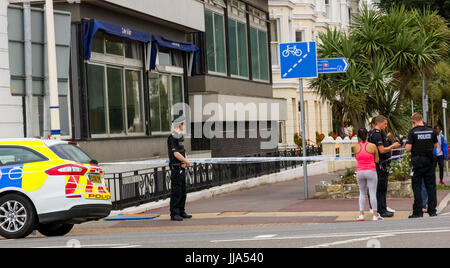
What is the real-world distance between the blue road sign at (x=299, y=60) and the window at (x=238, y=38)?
403 inches

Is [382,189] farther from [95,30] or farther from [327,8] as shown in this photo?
[327,8]

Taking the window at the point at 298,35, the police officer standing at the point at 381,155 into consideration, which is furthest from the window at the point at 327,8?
the police officer standing at the point at 381,155

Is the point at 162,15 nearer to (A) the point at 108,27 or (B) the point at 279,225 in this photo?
(A) the point at 108,27

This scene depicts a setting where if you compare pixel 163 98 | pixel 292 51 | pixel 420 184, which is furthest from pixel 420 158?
pixel 163 98

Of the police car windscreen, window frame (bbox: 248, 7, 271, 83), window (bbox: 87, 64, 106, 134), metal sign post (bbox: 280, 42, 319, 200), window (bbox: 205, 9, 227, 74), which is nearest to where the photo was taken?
the police car windscreen

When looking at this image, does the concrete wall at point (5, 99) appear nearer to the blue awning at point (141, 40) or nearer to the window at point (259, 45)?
the blue awning at point (141, 40)

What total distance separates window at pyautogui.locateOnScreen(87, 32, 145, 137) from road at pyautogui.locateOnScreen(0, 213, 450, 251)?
6315 millimetres

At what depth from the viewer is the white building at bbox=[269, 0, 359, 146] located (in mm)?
41344

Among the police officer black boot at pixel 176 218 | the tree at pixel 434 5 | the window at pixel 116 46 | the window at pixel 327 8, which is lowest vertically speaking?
the police officer black boot at pixel 176 218

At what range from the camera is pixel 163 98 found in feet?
82.0

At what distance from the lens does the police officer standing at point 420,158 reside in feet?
50.5

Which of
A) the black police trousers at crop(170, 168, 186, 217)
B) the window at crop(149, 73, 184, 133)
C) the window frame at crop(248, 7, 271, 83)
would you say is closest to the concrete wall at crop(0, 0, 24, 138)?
the black police trousers at crop(170, 168, 186, 217)

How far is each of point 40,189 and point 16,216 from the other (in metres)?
0.58

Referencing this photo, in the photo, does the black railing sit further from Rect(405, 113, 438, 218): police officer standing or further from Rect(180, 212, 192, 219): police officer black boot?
Rect(405, 113, 438, 218): police officer standing
